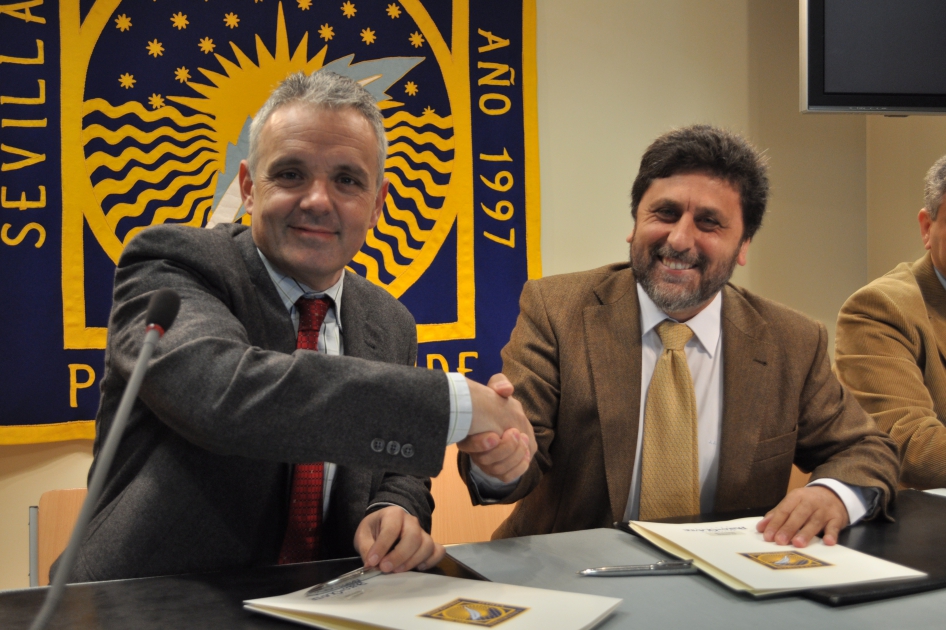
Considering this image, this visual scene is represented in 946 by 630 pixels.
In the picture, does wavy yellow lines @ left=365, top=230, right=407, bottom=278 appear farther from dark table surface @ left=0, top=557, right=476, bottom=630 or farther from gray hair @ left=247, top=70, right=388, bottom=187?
dark table surface @ left=0, top=557, right=476, bottom=630

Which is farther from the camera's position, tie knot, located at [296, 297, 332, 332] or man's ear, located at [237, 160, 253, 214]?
man's ear, located at [237, 160, 253, 214]

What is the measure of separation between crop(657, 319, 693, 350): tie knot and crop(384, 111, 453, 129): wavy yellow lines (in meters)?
1.38

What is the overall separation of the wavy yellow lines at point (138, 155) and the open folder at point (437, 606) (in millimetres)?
1993

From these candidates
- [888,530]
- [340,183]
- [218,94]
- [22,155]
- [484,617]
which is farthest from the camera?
[218,94]

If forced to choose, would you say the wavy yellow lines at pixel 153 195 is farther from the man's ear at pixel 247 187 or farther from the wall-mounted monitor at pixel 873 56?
the wall-mounted monitor at pixel 873 56

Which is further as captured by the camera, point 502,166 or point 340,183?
point 502,166

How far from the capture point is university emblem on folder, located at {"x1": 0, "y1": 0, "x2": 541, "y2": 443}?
2469 millimetres

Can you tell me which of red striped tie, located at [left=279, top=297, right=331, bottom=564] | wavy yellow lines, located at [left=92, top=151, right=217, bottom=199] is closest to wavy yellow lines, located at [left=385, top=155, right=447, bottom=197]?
wavy yellow lines, located at [left=92, top=151, right=217, bottom=199]

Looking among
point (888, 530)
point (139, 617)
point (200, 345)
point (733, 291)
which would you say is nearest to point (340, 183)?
point (200, 345)

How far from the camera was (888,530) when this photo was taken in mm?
1362

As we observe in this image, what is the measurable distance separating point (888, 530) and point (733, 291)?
0.76m

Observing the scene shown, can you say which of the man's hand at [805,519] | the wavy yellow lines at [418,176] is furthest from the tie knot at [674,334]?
the wavy yellow lines at [418,176]

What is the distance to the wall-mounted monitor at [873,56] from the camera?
240cm

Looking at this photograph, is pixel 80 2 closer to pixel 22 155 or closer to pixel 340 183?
pixel 22 155
